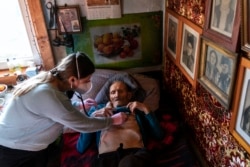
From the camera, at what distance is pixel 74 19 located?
192 cm

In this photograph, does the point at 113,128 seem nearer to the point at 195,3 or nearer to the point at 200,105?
the point at 200,105

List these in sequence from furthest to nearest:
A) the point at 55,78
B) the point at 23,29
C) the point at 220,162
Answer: the point at 23,29 → the point at 220,162 → the point at 55,78

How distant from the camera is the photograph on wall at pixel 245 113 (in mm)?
937

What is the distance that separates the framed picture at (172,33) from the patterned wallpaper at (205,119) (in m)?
0.06

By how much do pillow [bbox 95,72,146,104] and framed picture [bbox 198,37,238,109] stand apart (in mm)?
659

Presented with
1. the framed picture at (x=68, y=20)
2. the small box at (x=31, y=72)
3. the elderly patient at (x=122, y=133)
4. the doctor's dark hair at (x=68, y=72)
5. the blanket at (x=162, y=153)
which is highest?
the framed picture at (x=68, y=20)

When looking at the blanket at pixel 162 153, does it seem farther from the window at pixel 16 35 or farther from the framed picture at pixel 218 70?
the window at pixel 16 35

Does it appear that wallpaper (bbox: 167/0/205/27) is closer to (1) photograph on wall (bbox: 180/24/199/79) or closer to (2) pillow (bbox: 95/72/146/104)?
(1) photograph on wall (bbox: 180/24/199/79)

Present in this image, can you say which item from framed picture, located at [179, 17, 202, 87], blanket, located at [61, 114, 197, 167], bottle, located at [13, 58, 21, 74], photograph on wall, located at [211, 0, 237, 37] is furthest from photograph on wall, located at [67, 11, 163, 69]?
photograph on wall, located at [211, 0, 237, 37]

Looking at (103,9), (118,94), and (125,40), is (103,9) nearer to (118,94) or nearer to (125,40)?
(125,40)

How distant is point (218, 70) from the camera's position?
3.76 feet

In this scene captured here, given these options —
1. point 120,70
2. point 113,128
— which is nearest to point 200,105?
point 113,128

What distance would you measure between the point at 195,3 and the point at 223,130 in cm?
71

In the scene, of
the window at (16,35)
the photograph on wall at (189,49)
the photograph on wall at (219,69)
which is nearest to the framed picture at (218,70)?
the photograph on wall at (219,69)
